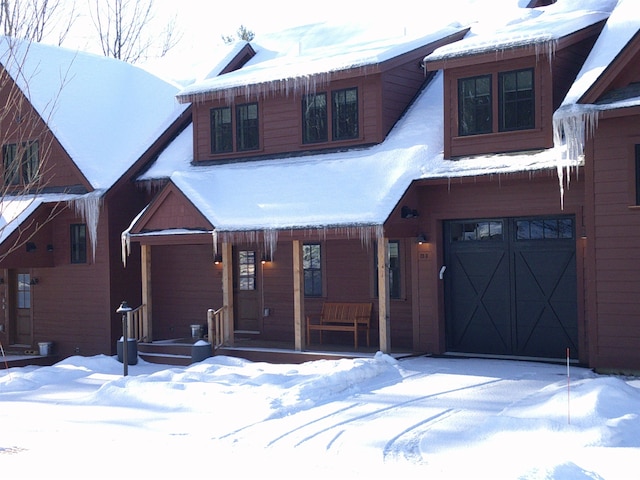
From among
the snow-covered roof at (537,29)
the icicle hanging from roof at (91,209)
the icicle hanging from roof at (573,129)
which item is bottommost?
the icicle hanging from roof at (91,209)

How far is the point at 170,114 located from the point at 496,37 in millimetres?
9299

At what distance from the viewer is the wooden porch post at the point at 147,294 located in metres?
18.1

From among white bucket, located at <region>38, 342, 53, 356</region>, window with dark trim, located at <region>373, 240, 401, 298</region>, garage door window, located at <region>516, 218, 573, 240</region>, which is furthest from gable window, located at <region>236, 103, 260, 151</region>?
white bucket, located at <region>38, 342, 53, 356</region>

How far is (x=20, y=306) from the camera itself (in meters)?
21.4

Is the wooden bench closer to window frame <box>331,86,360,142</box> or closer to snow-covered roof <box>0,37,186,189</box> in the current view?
window frame <box>331,86,360,142</box>

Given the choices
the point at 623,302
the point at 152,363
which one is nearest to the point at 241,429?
the point at 623,302

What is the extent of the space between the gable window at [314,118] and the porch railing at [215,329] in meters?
4.15

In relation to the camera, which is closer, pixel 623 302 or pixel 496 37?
pixel 623 302

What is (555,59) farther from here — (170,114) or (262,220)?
(170,114)

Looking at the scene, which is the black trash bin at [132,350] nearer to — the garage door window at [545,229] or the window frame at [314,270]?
the window frame at [314,270]

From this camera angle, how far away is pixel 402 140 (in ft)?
54.2

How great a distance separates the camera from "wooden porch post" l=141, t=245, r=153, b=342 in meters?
18.1

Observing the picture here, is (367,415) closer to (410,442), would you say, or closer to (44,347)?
(410,442)

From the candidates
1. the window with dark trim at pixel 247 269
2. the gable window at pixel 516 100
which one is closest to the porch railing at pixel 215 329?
the window with dark trim at pixel 247 269
